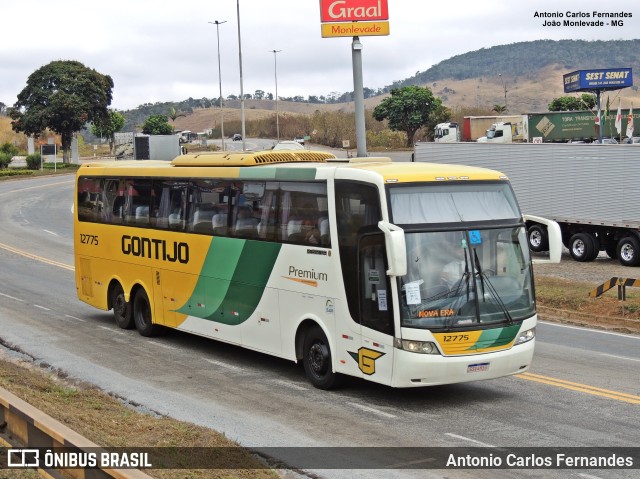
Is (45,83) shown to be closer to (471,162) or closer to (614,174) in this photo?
(471,162)

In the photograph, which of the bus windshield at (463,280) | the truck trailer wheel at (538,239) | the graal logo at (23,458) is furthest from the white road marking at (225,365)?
the truck trailer wheel at (538,239)

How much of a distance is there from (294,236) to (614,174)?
21.0 meters

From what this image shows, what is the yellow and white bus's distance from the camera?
12.6m

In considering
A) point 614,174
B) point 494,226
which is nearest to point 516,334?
point 494,226

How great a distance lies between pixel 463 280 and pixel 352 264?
5.27ft

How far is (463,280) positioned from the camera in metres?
12.7

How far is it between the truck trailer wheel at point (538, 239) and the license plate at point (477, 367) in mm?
22876

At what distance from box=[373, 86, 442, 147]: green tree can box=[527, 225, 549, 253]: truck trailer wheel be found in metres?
72.5

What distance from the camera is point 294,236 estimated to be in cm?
1471

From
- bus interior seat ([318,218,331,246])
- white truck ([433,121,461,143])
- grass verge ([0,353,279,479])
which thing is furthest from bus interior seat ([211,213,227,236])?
white truck ([433,121,461,143])

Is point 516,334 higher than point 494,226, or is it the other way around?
point 494,226

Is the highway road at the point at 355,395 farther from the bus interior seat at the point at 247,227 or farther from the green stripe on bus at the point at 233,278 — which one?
the bus interior seat at the point at 247,227

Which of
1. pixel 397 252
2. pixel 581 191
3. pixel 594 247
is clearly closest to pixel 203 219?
pixel 397 252

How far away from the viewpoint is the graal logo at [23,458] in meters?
8.62
